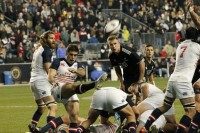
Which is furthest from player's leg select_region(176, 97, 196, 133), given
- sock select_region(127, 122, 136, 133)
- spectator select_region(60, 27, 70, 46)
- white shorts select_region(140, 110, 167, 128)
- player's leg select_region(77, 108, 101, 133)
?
spectator select_region(60, 27, 70, 46)

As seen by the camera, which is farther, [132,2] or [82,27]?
[132,2]

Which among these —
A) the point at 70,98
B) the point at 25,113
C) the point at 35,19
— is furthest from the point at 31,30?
the point at 70,98

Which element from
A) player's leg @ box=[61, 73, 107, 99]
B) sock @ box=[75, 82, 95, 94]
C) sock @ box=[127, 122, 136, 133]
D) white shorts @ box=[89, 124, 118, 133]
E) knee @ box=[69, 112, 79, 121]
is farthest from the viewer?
knee @ box=[69, 112, 79, 121]

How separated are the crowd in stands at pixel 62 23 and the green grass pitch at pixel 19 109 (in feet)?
12.0

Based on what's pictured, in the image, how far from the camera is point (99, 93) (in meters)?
12.0

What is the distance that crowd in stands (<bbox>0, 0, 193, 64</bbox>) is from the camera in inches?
1399

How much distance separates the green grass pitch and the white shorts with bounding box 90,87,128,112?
412 centimetres

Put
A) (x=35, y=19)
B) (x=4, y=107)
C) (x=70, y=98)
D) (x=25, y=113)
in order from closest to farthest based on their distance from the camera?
1. (x=70, y=98)
2. (x=25, y=113)
3. (x=4, y=107)
4. (x=35, y=19)

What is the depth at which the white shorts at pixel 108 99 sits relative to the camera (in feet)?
→ 39.1

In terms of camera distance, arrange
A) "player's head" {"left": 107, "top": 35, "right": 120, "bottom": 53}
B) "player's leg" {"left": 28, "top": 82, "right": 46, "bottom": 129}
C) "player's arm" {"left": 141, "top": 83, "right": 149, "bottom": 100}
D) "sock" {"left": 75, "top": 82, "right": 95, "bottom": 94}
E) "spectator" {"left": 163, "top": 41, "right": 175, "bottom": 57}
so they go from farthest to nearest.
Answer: "spectator" {"left": 163, "top": 41, "right": 175, "bottom": 57}, "player's leg" {"left": 28, "top": 82, "right": 46, "bottom": 129}, "player's head" {"left": 107, "top": 35, "right": 120, "bottom": 53}, "player's arm" {"left": 141, "top": 83, "right": 149, "bottom": 100}, "sock" {"left": 75, "top": 82, "right": 95, "bottom": 94}

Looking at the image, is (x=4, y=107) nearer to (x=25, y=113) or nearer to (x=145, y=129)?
(x=25, y=113)

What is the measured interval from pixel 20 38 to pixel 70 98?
22755 millimetres

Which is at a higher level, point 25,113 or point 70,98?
point 70,98

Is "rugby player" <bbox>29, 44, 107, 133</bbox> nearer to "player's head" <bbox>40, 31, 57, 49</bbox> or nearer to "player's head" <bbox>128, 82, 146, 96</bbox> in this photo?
"player's head" <bbox>40, 31, 57, 49</bbox>
